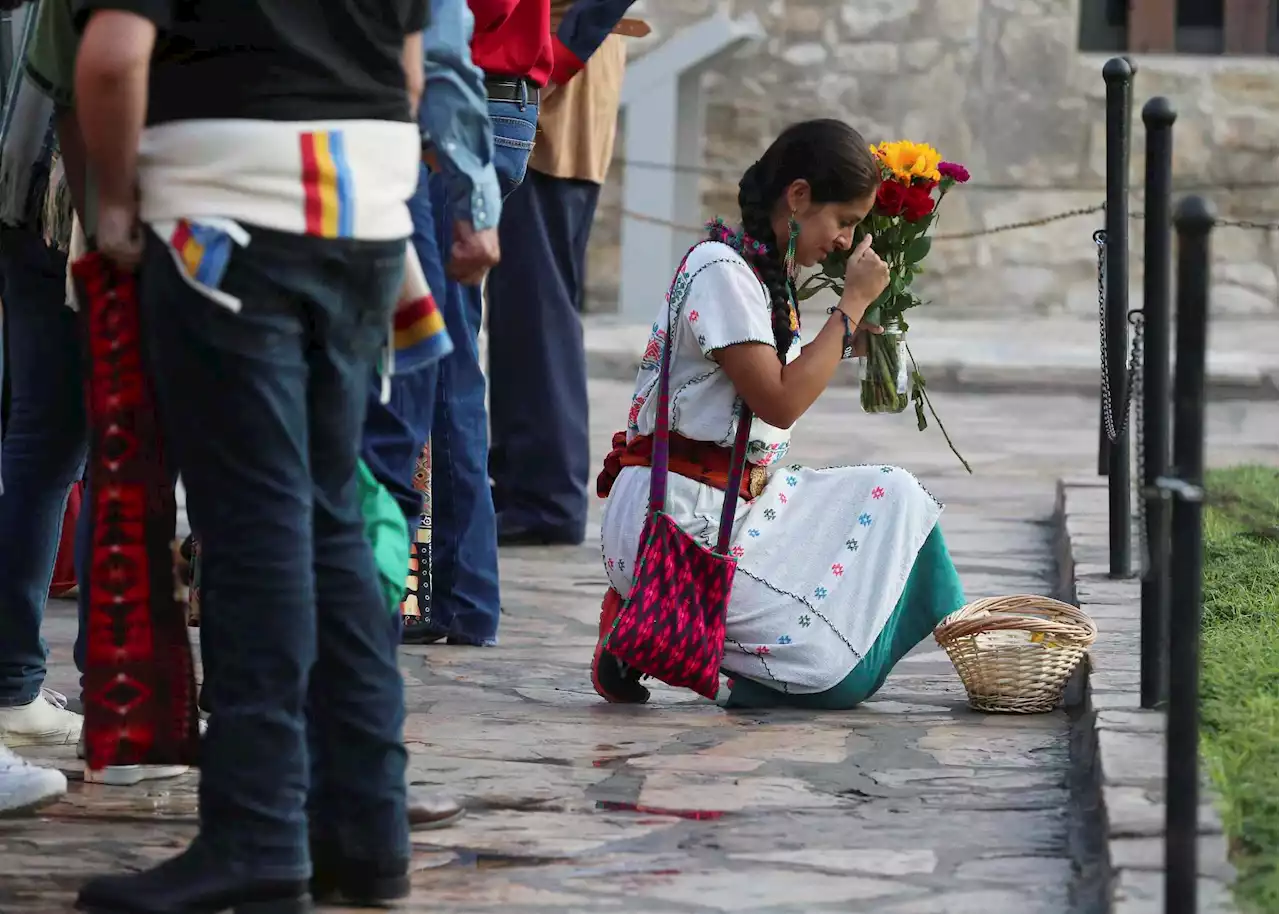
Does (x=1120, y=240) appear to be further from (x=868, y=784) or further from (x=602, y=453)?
(x=602, y=453)

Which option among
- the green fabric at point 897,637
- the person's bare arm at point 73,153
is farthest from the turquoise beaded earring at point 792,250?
the person's bare arm at point 73,153

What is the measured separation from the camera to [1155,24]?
15328mm

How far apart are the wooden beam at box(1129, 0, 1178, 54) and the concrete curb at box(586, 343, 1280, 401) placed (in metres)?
4.41

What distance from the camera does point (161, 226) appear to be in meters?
2.83

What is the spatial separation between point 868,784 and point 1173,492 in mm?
1102

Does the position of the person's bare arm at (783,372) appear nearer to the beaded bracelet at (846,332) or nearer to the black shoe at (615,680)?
the beaded bracelet at (846,332)

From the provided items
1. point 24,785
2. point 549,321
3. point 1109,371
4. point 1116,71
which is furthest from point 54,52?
point 549,321

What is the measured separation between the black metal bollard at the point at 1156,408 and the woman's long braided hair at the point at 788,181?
537 mm

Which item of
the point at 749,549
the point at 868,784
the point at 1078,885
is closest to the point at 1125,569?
the point at 749,549

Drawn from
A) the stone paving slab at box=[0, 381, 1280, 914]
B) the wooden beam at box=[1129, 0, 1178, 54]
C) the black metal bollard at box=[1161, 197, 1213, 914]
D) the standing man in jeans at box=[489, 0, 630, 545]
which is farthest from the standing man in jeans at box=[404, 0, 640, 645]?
the wooden beam at box=[1129, 0, 1178, 54]

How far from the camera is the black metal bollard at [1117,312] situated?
5332 mm

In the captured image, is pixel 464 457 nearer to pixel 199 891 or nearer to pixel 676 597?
pixel 676 597

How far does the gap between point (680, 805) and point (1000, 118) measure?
12382mm

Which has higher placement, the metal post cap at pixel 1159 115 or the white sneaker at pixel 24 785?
the metal post cap at pixel 1159 115
